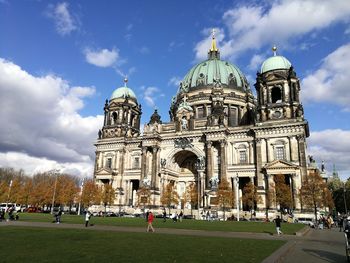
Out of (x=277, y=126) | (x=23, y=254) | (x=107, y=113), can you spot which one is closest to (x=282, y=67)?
(x=277, y=126)

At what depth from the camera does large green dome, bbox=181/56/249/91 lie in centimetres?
7919

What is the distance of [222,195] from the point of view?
5247 centimetres

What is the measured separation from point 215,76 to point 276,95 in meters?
20.4

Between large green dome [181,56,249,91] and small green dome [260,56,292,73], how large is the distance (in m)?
15.2

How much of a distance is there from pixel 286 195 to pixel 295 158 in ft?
25.6

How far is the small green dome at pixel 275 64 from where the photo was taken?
61.8m

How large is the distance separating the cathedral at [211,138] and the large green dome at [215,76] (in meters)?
0.27

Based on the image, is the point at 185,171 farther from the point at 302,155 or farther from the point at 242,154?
the point at 302,155

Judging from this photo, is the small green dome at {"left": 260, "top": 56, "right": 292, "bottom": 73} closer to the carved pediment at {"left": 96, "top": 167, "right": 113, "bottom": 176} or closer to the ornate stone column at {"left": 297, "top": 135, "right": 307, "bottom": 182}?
the ornate stone column at {"left": 297, "top": 135, "right": 307, "bottom": 182}

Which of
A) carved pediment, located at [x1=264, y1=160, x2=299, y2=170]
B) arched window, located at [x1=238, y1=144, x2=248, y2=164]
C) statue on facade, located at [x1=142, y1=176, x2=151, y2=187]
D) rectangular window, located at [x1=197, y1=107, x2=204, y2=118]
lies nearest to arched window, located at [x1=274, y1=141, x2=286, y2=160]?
carved pediment, located at [x1=264, y1=160, x2=299, y2=170]

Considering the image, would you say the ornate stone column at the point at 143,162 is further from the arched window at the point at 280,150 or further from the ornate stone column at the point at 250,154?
the arched window at the point at 280,150

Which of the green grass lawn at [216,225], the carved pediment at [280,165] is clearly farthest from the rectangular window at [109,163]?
the carved pediment at [280,165]

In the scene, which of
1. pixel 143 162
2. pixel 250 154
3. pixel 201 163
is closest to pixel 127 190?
pixel 143 162

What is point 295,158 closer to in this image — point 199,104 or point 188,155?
point 188,155
